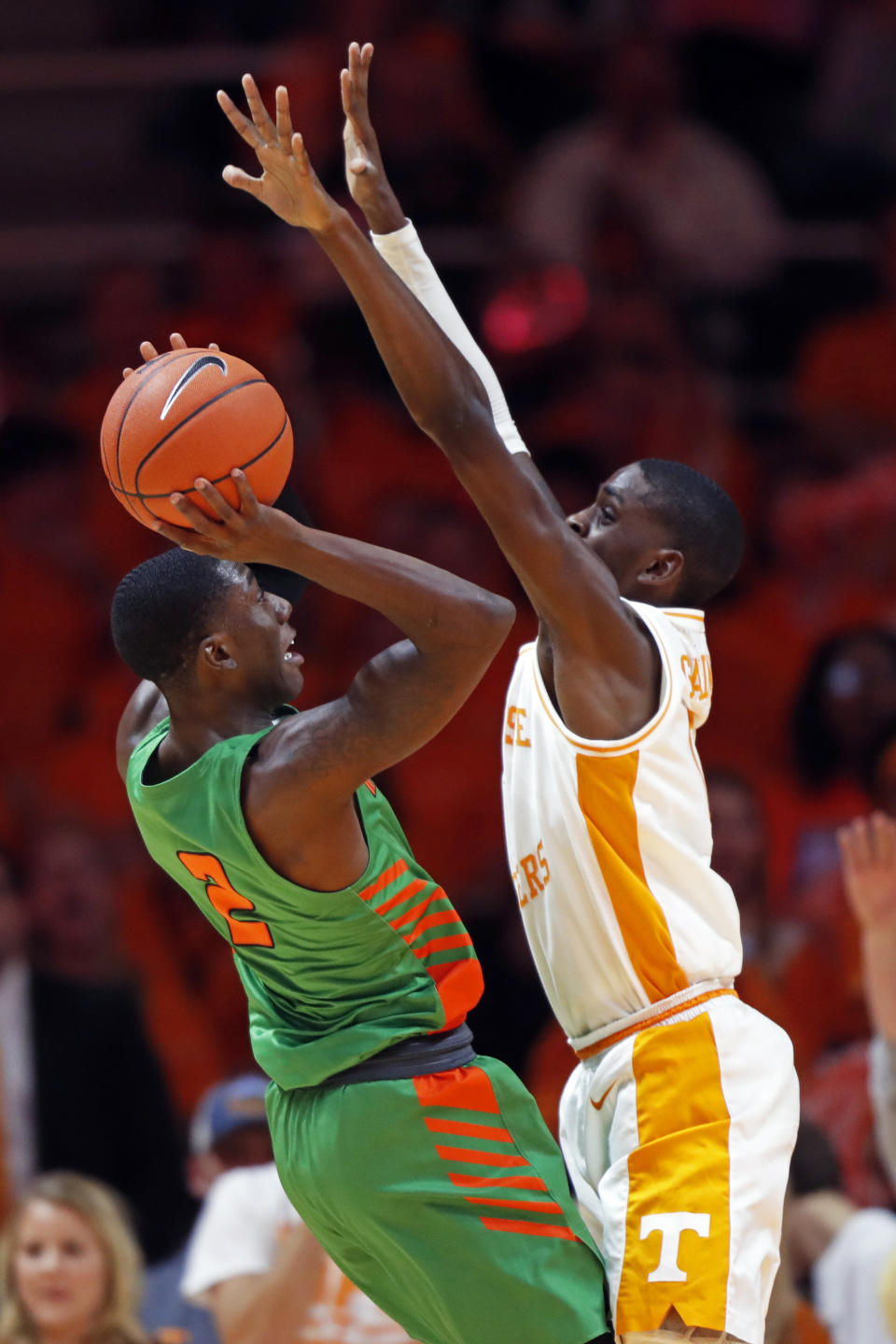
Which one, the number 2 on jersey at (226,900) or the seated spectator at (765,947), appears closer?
the number 2 on jersey at (226,900)

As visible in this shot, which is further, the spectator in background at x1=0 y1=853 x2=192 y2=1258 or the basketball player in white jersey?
the spectator in background at x1=0 y1=853 x2=192 y2=1258

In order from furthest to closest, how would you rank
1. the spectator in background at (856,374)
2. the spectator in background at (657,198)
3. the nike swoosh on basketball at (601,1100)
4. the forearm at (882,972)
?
the spectator in background at (657,198), the spectator in background at (856,374), the forearm at (882,972), the nike swoosh on basketball at (601,1100)

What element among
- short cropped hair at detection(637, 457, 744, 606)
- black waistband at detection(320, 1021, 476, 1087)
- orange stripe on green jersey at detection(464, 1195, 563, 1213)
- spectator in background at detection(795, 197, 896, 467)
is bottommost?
orange stripe on green jersey at detection(464, 1195, 563, 1213)

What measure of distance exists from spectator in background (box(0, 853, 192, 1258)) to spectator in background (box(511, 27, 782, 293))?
4223mm

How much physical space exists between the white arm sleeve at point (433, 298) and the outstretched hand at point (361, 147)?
0.08 meters

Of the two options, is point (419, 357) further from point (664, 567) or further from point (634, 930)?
point (634, 930)

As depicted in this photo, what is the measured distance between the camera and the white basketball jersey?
12.6 ft

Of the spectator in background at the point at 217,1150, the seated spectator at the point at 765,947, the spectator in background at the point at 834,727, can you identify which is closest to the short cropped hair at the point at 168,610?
the spectator in background at the point at 217,1150

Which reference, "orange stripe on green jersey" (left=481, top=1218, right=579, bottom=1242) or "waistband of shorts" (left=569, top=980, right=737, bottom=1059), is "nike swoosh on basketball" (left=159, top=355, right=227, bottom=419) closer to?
"waistband of shorts" (left=569, top=980, right=737, bottom=1059)

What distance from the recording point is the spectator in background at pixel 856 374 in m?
8.71

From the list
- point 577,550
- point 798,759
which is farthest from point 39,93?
point 577,550

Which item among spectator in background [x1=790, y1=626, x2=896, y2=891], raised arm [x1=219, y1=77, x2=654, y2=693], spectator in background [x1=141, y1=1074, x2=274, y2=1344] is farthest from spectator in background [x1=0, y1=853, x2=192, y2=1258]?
raised arm [x1=219, y1=77, x2=654, y2=693]

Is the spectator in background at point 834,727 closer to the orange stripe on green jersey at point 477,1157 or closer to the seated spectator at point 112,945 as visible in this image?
the seated spectator at point 112,945

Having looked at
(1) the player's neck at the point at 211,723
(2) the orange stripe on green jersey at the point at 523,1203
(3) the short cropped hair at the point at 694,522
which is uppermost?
(3) the short cropped hair at the point at 694,522
